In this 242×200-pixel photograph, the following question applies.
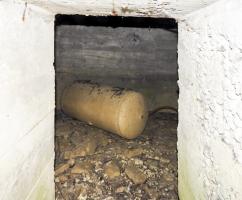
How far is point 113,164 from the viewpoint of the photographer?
3.66 metres

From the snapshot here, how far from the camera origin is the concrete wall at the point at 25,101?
1370 millimetres

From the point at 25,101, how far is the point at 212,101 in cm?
115

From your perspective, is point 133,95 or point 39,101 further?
point 133,95

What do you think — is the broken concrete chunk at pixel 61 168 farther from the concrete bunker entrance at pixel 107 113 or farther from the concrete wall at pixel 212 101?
the concrete wall at pixel 212 101

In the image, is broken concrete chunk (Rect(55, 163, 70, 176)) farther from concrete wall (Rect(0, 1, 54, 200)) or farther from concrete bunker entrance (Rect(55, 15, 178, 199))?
concrete wall (Rect(0, 1, 54, 200))

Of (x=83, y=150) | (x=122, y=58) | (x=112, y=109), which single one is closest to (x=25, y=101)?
(x=83, y=150)

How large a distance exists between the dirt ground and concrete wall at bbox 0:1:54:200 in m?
1.05

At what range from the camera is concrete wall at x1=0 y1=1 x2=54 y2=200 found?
137 cm

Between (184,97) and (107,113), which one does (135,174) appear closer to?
(107,113)

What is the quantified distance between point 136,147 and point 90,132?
0.96 meters

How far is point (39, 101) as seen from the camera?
1.91 meters

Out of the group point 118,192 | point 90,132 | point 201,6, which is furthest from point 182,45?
point 90,132

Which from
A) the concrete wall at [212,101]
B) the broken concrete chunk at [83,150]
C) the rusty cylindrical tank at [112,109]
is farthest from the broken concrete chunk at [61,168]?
the concrete wall at [212,101]

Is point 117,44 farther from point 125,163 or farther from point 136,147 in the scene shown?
point 125,163
